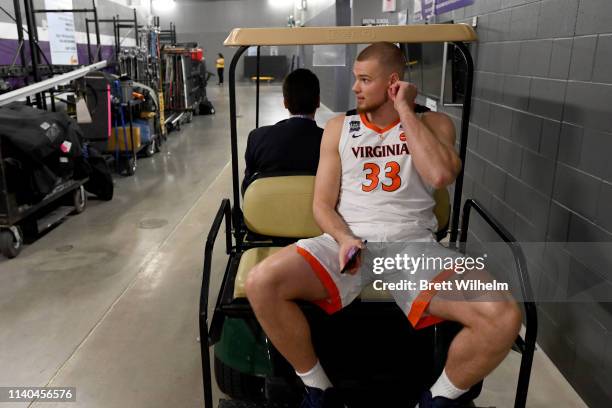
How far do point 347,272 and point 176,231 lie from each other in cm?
254

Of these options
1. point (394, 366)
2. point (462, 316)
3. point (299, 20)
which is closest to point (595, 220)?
point (462, 316)

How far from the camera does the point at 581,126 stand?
6.27 feet

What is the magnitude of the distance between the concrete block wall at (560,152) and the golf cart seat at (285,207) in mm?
504

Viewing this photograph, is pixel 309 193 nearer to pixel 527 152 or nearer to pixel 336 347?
pixel 336 347

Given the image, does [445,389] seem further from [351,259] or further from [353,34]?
[353,34]

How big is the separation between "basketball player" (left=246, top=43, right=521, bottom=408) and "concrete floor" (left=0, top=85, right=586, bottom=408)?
70cm

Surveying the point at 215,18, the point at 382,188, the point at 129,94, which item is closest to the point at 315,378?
the point at 382,188

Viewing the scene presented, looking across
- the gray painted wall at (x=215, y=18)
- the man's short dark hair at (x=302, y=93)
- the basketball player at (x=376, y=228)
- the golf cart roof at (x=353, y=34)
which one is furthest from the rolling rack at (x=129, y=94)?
the gray painted wall at (x=215, y=18)

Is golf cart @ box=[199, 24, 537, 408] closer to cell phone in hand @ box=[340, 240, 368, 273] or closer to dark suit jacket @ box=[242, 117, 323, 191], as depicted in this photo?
cell phone in hand @ box=[340, 240, 368, 273]

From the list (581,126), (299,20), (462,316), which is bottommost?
(462,316)

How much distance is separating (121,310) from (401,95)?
1.92 metres

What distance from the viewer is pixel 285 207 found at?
6.75 ft

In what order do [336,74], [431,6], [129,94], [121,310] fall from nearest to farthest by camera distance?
1. [121,310]
2. [431,6]
3. [129,94]
4. [336,74]

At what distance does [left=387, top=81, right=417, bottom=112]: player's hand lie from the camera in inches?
69.2
